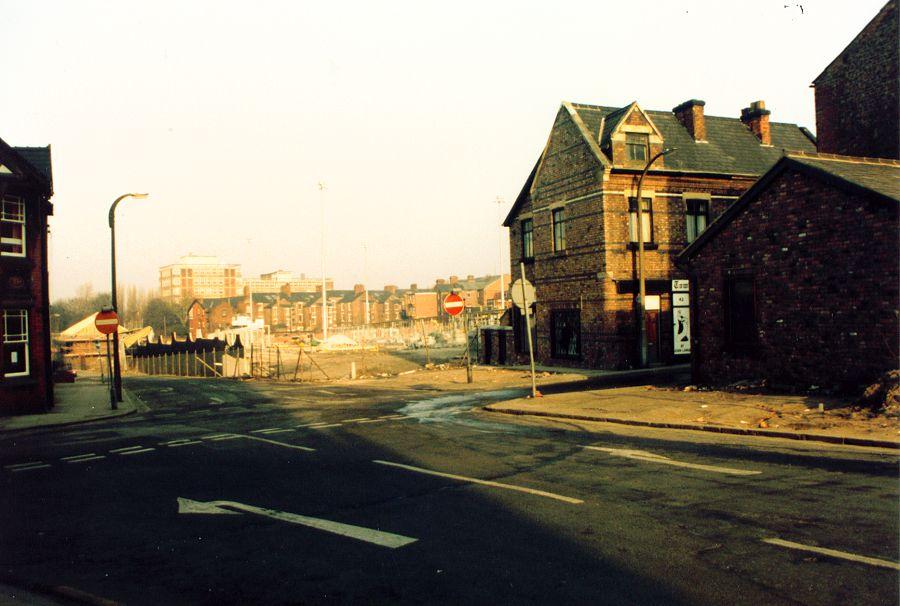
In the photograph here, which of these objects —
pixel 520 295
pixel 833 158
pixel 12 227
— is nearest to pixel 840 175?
pixel 833 158

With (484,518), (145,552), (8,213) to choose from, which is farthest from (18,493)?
(8,213)

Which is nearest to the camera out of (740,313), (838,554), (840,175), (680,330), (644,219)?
(838,554)

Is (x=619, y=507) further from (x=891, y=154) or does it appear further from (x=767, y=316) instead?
(x=891, y=154)

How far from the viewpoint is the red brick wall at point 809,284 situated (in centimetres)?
1352

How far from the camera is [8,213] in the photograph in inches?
794

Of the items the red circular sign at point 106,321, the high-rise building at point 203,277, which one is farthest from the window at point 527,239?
the high-rise building at point 203,277

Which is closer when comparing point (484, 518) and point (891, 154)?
point (484, 518)

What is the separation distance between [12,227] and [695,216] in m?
24.6

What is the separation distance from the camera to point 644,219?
27719 mm

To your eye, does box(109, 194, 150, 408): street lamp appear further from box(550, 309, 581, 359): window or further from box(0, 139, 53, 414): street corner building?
box(550, 309, 581, 359): window

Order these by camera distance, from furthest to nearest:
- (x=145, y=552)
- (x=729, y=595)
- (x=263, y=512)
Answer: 1. (x=263, y=512)
2. (x=145, y=552)
3. (x=729, y=595)

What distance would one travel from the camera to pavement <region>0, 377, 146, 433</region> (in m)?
17.5

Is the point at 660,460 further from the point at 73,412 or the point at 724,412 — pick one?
the point at 73,412

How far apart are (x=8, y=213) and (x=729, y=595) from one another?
21.9 meters
